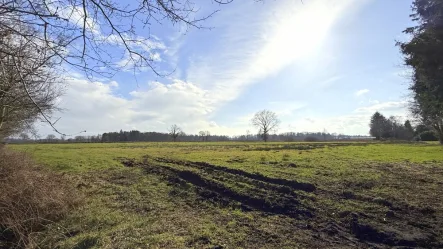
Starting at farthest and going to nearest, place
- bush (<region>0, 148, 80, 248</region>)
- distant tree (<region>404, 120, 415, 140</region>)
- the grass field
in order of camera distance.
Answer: distant tree (<region>404, 120, 415, 140</region>)
bush (<region>0, 148, 80, 248</region>)
the grass field

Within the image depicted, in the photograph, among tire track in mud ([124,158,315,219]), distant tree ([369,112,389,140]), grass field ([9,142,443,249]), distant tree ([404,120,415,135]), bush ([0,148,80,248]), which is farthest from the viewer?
distant tree ([369,112,389,140])

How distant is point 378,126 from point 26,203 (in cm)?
10716

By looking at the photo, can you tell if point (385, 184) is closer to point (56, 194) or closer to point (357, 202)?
point (357, 202)

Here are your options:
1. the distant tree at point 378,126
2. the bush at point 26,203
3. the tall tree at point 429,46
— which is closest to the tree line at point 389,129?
the distant tree at point 378,126

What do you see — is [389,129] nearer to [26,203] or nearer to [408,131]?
[408,131]

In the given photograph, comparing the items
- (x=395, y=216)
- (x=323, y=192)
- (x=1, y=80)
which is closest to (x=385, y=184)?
(x=323, y=192)

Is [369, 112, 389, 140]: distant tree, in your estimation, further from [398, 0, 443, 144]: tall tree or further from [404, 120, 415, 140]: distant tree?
[398, 0, 443, 144]: tall tree

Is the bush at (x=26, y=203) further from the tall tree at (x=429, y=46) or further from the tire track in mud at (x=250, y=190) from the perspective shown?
the tall tree at (x=429, y=46)

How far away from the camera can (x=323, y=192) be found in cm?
1027

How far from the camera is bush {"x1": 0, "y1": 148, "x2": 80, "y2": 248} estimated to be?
6738mm

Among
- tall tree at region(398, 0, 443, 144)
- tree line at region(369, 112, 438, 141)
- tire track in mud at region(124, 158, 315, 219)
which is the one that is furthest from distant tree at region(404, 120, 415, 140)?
tire track in mud at region(124, 158, 315, 219)

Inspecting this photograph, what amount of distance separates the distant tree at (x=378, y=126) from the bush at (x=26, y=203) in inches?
3917

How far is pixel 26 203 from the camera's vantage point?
7.41m

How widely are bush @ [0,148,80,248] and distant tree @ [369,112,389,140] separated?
99495 mm
